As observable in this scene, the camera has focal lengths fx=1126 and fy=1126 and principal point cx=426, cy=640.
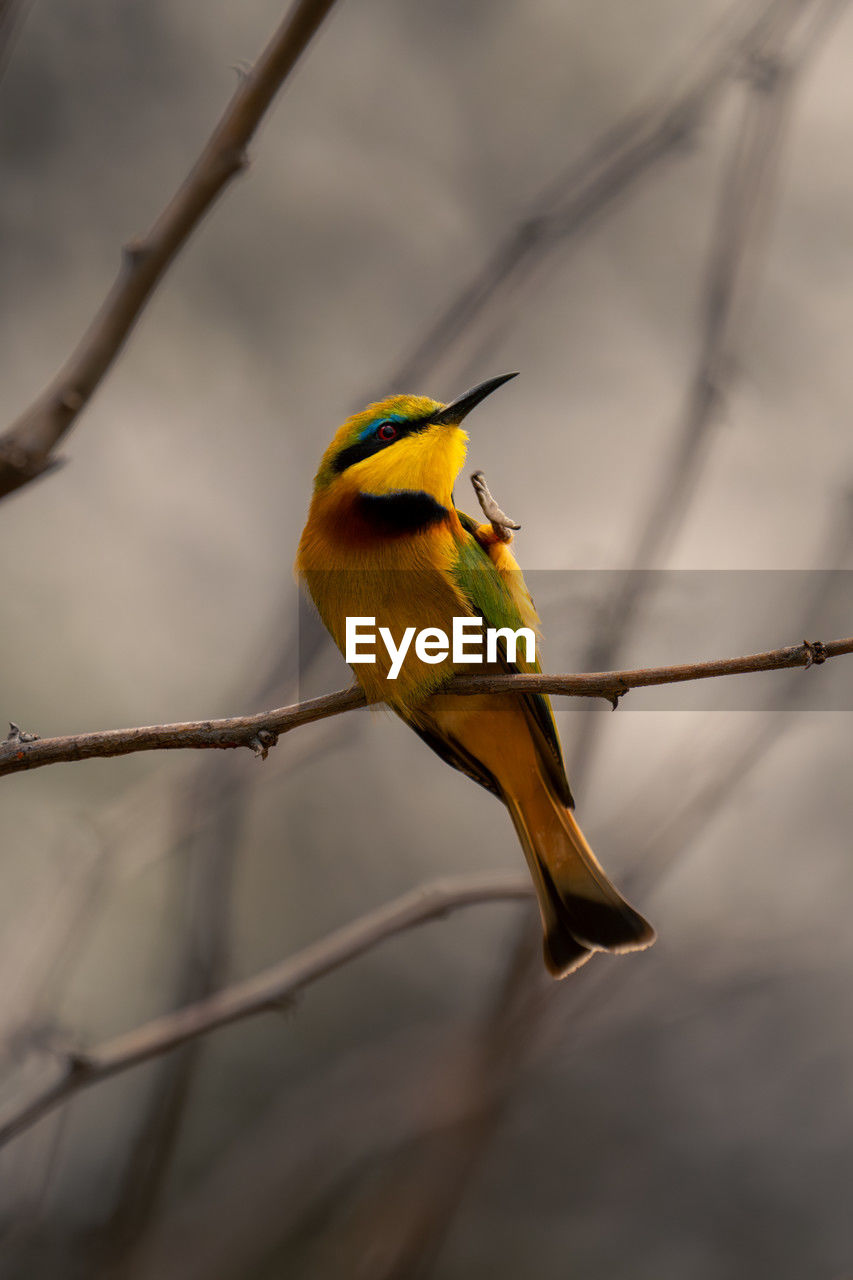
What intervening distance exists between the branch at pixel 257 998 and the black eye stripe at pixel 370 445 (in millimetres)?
1249

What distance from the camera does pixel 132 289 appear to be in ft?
3.93

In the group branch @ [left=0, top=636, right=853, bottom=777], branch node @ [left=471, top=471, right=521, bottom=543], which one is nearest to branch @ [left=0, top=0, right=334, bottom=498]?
branch @ [left=0, top=636, right=853, bottom=777]

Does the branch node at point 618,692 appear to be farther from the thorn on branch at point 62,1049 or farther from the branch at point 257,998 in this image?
the thorn on branch at point 62,1049

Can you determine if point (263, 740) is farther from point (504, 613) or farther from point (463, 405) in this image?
point (463, 405)

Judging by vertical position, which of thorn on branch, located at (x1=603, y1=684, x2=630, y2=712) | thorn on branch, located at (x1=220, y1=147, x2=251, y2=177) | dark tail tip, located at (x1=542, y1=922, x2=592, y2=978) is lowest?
thorn on branch, located at (x1=603, y1=684, x2=630, y2=712)

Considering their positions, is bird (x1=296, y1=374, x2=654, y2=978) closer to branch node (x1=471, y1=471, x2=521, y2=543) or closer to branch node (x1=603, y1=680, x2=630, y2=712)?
branch node (x1=471, y1=471, x2=521, y2=543)

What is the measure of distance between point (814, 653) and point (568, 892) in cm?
139

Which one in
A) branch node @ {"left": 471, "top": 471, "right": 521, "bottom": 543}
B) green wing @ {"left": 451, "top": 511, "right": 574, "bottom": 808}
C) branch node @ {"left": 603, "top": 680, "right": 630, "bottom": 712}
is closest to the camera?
branch node @ {"left": 603, "top": 680, "right": 630, "bottom": 712}

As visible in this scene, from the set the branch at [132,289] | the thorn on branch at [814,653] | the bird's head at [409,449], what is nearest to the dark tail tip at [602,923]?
the bird's head at [409,449]

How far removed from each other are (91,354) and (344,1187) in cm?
193

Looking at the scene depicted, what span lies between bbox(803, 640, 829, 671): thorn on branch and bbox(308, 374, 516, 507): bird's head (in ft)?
4.69

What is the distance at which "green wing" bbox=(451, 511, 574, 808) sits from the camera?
2.68 meters

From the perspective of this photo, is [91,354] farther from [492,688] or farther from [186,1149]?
[186,1149]

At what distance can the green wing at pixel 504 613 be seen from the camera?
2678 mm
